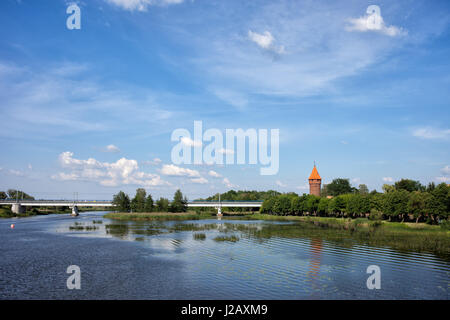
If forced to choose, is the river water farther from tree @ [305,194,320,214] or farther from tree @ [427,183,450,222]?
tree @ [305,194,320,214]

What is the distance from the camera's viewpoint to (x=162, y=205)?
14962 cm

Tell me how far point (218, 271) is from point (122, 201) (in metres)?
131

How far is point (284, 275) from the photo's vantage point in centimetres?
3359

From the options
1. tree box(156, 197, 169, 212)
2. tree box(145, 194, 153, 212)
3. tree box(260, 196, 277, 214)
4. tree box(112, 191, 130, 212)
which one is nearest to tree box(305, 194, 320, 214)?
tree box(260, 196, 277, 214)

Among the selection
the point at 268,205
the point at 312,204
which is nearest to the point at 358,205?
the point at 312,204

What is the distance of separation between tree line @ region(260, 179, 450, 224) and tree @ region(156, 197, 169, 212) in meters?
48.2

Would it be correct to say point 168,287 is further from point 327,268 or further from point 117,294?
point 327,268

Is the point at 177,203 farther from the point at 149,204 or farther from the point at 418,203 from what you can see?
the point at 418,203

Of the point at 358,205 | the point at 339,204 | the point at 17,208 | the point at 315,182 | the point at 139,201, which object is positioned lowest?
the point at 17,208

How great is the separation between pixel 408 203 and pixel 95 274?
252 ft

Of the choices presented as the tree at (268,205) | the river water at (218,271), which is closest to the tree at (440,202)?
the river water at (218,271)
